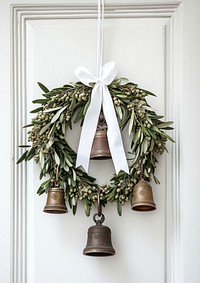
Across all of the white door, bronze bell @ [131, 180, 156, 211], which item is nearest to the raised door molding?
the white door

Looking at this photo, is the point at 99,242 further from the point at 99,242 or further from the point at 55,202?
the point at 55,202

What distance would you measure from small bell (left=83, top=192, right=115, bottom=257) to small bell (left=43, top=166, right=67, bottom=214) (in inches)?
3.2

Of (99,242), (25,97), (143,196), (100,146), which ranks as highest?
(25,97)

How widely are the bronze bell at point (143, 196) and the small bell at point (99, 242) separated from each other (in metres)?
0.09

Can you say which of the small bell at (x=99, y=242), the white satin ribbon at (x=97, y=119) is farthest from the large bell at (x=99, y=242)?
the white satin ribbon at (x=97, y=119)

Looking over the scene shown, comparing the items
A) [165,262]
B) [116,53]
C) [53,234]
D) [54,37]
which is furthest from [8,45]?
[165,262]

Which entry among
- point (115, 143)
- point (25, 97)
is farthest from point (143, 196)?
point (25, 97)

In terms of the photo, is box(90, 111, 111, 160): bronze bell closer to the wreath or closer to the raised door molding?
the wreath

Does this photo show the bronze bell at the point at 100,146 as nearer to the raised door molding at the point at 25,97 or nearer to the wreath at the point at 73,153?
the wreath at the point at 73,153

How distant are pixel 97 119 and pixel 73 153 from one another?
99 mm

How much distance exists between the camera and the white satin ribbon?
4.56ft

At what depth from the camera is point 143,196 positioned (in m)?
1.35

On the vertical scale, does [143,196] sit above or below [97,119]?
below

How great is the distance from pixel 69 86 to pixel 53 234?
1.16 ft
